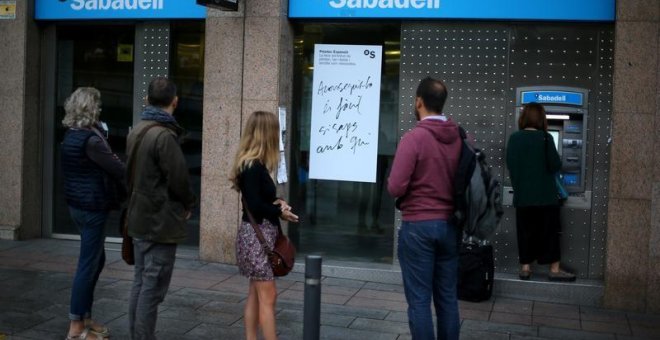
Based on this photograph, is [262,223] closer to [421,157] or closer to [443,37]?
[421,157]

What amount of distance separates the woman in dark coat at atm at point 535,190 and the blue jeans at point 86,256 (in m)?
3.85

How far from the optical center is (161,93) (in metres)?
5.27

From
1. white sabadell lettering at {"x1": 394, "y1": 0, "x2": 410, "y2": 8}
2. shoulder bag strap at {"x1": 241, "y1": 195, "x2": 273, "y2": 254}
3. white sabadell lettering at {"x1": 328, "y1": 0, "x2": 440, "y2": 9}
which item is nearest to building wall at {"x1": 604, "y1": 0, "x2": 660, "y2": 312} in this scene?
white sabadell lettering at {"x1": 328, "y1": 0, "x2": 440, "y2": 9}

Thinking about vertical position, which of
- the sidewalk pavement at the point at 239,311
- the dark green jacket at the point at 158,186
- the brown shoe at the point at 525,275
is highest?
the dark green jacket at the point at 158,186

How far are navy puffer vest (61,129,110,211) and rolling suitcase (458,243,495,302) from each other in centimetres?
326

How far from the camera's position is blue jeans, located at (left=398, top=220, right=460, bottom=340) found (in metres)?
5.01

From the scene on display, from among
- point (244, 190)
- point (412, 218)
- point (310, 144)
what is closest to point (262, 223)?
point (244, 190)

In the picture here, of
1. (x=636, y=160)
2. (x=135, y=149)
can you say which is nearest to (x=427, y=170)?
(x=135, y=149)

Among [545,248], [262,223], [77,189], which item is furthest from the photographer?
[545,248]

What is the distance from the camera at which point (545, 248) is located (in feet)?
26.0

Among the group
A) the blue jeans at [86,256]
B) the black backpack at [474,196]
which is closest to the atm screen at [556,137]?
the black backpack at [474,196]

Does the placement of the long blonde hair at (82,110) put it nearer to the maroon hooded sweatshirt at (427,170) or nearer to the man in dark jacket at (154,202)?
the man in dark jacket at (154,202)

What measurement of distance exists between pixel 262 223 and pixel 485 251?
9.28 ft

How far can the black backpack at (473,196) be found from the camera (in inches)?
196
